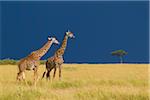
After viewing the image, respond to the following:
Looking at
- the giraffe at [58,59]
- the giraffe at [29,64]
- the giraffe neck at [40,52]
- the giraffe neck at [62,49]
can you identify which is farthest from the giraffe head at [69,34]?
the giraffe at [29,64]

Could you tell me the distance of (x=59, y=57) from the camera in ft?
51.2

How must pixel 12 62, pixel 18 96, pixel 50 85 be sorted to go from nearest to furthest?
pixel 18 96, pixel 50 85, pixel 12 62

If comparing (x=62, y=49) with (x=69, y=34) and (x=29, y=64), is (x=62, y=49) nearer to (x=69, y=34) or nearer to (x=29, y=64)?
(x=69, y=34)

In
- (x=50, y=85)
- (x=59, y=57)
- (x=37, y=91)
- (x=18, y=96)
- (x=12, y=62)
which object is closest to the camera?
(x=18, y=96)

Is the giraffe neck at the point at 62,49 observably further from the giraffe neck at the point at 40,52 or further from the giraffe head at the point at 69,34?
the giraffe neck at the point at 40,52

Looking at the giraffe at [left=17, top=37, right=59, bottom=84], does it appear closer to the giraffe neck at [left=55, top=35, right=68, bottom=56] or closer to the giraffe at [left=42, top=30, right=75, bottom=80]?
the giraffe at [left=42, top=30, right=75, bottom=80]

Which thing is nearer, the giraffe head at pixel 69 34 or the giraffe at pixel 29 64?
the giraffe at pixel 29 64

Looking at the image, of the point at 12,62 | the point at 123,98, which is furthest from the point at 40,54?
the point at 12,62

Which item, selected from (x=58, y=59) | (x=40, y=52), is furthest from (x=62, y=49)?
(x=40, y=52)

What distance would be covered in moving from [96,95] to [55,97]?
1001 mm

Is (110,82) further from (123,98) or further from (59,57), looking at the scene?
(123,98)

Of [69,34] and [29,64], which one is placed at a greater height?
[69,34]

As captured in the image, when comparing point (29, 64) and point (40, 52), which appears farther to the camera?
point (40, 52)

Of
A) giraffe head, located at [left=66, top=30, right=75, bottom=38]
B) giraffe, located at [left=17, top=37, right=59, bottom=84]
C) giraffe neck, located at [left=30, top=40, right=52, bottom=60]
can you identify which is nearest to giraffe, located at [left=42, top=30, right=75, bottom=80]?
giraffe head, located at [left=66, top=30, right=75, bottom=38]
